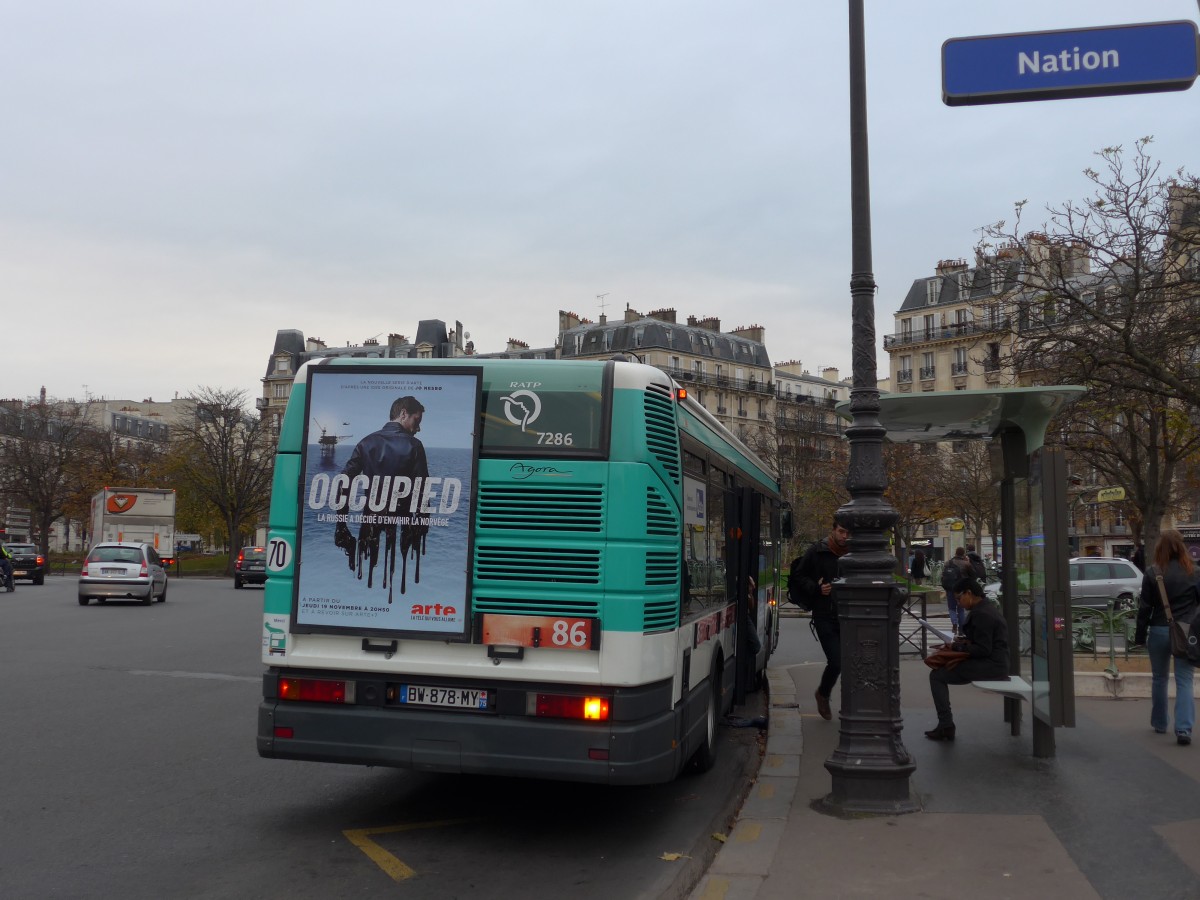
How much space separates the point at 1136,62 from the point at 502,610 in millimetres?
4410

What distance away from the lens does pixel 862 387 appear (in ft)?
25.1

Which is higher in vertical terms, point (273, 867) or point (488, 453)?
point (488, 453)

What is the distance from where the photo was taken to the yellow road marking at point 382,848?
604 centimetres

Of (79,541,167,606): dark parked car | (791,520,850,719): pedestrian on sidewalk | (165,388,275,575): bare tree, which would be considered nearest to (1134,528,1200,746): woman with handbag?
(791,520,850,719): pedestrian on sidewalk

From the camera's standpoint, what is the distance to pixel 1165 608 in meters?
9.39

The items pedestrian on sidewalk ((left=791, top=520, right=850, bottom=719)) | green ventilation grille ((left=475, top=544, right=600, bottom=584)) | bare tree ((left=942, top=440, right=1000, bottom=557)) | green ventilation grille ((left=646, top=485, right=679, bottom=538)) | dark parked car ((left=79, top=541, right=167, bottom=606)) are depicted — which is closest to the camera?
green ventilation grille ((left=475, top=544, right=600, bottom=584))

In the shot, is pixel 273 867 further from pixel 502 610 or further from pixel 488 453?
pixel 488 453

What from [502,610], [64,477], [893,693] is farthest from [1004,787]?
[64,477]

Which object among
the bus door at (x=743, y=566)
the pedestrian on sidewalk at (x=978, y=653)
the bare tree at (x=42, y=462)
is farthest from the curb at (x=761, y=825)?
the bare tree at (x=42, y=462)

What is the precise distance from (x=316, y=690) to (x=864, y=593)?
3.37m

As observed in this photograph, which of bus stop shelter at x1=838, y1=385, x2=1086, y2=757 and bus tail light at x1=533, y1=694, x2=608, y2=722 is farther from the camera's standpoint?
bus stop shelter at x1=838, y1=385, x2=1086, y2=757

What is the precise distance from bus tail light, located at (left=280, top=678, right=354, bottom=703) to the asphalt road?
0.80m

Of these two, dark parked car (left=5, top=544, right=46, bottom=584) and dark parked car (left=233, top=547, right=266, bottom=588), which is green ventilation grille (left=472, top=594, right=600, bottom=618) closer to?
dark parked car (left=233, top=547, right=266, bottom=588)

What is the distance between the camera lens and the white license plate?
21.3 feet
